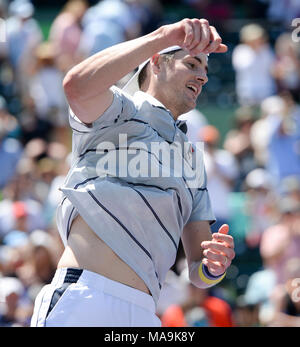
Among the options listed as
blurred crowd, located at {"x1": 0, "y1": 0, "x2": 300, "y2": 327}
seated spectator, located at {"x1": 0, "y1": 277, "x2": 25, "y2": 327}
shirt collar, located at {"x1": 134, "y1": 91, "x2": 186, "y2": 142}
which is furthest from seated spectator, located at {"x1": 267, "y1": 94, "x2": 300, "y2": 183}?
shirt collar, located at {"x1": 134, "y1": 91, "x2": 186, "y2": 142}

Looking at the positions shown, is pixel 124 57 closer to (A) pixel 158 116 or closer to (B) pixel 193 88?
(A) pixel 158 116

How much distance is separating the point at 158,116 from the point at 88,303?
83 cm

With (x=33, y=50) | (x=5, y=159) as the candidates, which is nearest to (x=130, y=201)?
(x=5, y=159)

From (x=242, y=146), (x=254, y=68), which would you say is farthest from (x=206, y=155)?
(x=254, y=68)

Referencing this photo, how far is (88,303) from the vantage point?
3.48 meters

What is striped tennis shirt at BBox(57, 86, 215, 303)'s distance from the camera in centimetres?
354

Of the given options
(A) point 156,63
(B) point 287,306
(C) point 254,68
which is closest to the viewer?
(A) point 156,63

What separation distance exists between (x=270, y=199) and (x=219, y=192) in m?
0.53

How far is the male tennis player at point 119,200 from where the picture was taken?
3.37 meters

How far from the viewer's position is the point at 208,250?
12.0 ft

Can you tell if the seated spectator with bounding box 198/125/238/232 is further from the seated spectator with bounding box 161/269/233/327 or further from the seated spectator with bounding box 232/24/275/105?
the seated spectator with bounding box 232/24/275/105

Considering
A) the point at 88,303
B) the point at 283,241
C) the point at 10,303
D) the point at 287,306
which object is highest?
the point at 88,303

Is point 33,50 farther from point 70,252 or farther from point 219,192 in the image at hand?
point 70,252

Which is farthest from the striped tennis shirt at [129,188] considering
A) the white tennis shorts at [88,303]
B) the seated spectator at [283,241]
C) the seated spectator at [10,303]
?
the seated spectator at [283,241]
